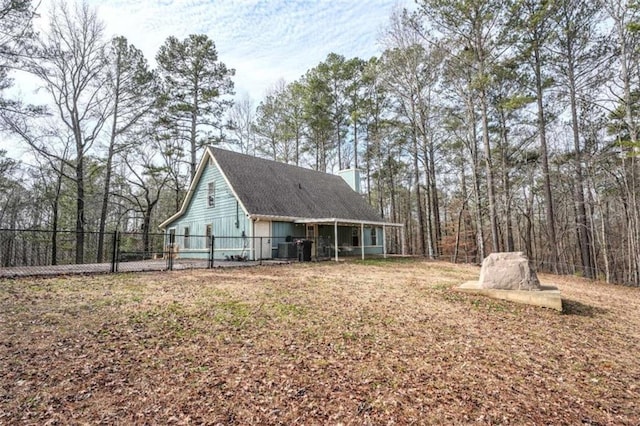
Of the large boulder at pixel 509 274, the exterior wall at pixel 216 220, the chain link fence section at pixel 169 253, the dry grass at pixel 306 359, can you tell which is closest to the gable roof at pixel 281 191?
the exterior wall at pixel 216 220

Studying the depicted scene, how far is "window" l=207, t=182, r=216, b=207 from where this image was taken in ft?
54.6

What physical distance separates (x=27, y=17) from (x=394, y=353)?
15.7m

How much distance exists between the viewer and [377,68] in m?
18.0

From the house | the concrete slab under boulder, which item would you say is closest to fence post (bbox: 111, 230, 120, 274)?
the house

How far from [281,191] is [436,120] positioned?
33.4 feet

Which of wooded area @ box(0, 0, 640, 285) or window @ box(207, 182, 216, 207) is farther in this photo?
window @ box(207, 182, 216, 207)

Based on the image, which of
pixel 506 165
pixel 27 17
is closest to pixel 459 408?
pixel 27 17

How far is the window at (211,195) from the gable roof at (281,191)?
4.12ft

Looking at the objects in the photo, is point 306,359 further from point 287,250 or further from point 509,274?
point 287,250

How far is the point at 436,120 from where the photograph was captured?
60.7 feet

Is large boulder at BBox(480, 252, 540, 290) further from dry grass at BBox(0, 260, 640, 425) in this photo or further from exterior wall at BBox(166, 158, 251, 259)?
exterior wall at BBox(166, 158, 251, 259)

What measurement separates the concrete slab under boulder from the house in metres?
7.35

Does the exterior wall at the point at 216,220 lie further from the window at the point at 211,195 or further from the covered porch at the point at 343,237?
the covered porch at the point at 343,237

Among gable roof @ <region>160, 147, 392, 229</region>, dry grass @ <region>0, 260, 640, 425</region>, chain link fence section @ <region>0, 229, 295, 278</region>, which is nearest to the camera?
dry grass @ <region>0, 260, 640, 425</region>
